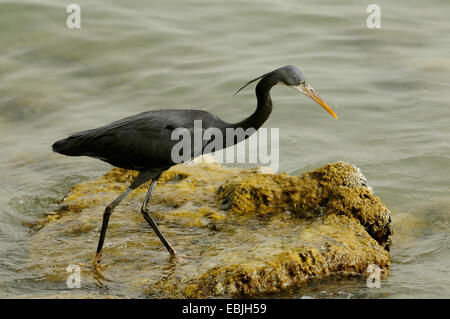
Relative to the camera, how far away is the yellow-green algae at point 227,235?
4973mm

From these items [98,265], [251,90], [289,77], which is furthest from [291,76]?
[251,90]

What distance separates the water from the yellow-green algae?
11.1 inches

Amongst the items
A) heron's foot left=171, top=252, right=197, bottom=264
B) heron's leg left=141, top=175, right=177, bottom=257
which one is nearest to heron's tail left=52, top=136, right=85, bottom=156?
heron's leg left=141, top=175, right=177, bottom=257

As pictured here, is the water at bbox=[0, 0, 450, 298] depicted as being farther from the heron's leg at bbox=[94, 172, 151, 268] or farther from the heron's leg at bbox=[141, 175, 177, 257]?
the heron's leg at bbox=[141, 175, 177, 257]

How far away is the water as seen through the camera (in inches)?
280

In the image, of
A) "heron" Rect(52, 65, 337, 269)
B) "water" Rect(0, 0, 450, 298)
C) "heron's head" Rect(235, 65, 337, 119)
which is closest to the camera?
"heron" Rect(52, 65, 337, 269)

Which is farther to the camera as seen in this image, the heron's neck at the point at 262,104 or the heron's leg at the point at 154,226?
the heron's neck at the point at 262,104

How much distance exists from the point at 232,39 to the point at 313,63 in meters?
2.04

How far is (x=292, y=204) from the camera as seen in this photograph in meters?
5.79

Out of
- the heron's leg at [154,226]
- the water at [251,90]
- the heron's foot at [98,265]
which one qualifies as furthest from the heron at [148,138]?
the water at [251,90]

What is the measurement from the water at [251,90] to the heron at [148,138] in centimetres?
119

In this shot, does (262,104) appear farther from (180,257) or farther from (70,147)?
(70,147)

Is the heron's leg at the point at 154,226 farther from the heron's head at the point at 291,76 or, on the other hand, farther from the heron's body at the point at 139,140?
the heron's head at the point at 291,76

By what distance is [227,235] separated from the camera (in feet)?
18.3
